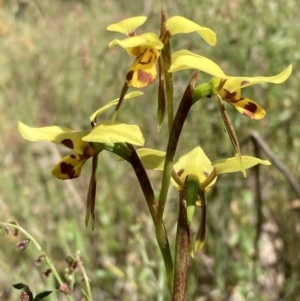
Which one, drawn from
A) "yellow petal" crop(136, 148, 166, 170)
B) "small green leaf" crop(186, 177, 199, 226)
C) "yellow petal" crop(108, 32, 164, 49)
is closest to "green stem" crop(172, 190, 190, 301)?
"small green leaf" crop(186, 177, 199, 226)

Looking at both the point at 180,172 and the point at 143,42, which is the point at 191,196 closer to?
the point at 180,172

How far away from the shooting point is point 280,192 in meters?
2.25

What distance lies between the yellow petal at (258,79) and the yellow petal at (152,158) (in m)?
0.16

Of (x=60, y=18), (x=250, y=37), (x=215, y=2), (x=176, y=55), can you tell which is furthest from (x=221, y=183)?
(x=60, y=18)

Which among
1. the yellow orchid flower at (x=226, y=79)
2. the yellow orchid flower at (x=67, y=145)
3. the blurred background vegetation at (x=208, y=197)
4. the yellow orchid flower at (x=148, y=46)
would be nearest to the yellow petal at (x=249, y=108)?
the yellow orchid flower at (x=226, y=79)

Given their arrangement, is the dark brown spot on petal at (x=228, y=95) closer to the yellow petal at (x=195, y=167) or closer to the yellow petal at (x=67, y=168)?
the yellow petal at (x=195, y=167)

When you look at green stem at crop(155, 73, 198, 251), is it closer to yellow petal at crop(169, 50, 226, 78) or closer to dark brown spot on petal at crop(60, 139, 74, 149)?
yellow petal at crop(169, 50, 226, 78)

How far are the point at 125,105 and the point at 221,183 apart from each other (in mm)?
805

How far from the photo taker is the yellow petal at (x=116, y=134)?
80cm

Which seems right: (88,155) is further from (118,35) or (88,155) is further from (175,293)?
(118,35)

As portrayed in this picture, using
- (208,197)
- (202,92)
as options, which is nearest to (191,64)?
(202,92)

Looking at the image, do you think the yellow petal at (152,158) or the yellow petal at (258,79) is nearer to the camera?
the yellow petal at (258,79)

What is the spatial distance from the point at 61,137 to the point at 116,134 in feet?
0.39

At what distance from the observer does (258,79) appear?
825 mm
